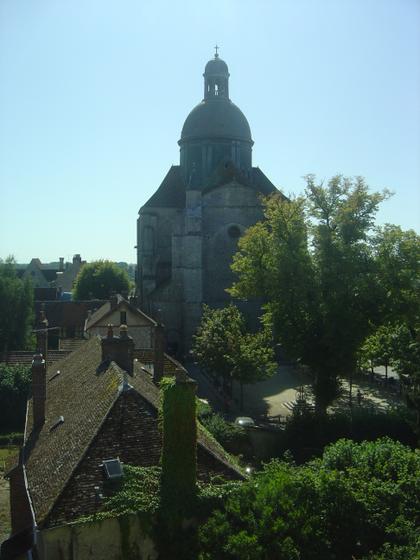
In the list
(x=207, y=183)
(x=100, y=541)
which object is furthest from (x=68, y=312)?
(x=100, y=541)

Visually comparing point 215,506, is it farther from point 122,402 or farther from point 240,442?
→ point 240,442

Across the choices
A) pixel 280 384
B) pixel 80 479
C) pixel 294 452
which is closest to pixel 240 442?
pixel 294 452

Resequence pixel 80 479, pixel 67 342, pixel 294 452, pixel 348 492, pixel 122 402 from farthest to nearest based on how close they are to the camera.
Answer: pixel 67 342, pixel 294 452, pixel 122 402, pixel 348 492, pixel 80 479

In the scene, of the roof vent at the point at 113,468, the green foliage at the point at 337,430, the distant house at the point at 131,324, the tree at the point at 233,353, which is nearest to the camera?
the roof vent at the point at 113,468

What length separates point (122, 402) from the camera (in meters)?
13.8

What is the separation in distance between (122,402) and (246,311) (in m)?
31.6

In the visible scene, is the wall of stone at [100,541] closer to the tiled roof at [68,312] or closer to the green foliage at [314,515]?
the green foliage at [314,515]

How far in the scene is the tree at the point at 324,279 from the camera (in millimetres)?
25328

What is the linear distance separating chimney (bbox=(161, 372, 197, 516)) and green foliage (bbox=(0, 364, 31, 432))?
21.9 metres

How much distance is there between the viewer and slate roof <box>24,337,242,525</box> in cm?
1227

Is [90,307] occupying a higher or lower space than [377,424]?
higher

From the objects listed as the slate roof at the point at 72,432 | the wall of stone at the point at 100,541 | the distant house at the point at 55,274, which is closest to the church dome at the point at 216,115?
the slate roof at the point at 72,432

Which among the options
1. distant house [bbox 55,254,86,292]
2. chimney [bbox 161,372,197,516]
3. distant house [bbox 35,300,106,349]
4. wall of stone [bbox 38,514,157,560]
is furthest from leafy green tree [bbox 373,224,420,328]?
distant house [bbox 55,254,86,292]

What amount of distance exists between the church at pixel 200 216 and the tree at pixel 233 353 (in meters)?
6.84
